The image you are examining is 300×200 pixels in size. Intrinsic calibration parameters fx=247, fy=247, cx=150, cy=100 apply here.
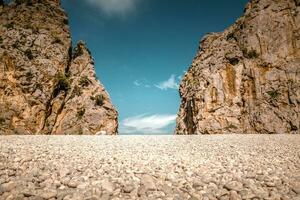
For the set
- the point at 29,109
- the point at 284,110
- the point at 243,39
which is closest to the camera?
the point at 284,110

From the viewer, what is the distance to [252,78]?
36188 millimetres

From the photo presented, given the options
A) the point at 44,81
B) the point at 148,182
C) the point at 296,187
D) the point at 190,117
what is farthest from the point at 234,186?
the point at 44,81

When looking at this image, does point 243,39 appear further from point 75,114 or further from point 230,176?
point 230,176

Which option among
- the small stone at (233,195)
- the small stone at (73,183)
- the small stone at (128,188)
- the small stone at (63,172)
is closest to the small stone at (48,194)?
the small stone at (73,183)

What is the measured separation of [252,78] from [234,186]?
32.1 meters

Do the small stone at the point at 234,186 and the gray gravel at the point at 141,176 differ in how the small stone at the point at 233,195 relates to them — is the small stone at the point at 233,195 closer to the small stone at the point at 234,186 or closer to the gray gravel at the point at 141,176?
the gray gravel at the point at 141,176

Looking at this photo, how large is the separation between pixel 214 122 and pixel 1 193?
1199 inches

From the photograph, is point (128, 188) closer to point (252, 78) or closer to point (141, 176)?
point (141, 176)

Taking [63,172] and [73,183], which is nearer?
[73,183]

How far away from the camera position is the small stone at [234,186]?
7.11 m

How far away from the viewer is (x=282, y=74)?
3478cm

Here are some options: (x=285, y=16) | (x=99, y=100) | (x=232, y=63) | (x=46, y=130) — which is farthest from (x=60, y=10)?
(x=285, y=16)

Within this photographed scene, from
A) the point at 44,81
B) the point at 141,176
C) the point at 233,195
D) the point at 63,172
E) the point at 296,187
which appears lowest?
the point at 233,195

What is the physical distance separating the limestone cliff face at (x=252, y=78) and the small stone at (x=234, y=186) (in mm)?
26564
